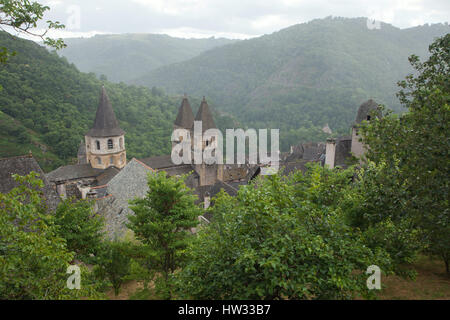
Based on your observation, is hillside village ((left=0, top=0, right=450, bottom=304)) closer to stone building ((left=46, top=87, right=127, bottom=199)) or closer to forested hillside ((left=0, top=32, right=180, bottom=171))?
stone building ((left=46, top=87, right=127, bottom=199))

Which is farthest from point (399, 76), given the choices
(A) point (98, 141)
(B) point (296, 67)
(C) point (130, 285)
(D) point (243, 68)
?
(C) point (130, 285)

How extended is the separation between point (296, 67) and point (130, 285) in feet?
465

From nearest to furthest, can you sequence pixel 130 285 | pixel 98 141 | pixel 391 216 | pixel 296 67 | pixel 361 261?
pixel 361 261, pixel 391 216, pixel 130 285, pixel 98 141, pixel 296 67

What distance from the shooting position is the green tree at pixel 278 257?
229 inches

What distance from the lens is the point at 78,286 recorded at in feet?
21.4

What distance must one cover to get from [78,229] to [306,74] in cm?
13629

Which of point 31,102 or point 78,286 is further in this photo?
point 31,102

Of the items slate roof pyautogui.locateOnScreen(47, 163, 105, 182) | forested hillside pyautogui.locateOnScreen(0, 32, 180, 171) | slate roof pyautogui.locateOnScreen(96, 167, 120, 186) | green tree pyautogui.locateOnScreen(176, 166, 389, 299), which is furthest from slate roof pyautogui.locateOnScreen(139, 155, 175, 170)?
green tree pyautogui.locateOnScreen(176, 166, 389, 299)

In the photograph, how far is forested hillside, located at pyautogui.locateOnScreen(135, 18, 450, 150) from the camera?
110750mm

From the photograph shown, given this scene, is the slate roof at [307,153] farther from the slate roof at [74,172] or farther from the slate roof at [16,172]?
the slate roof at [16,172]

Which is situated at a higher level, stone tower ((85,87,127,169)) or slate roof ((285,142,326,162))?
stone tower ((85,87,127,169))

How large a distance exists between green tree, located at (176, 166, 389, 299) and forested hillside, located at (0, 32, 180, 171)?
51.5 m

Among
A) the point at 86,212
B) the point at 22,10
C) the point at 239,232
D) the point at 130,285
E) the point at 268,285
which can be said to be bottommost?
the point at 130,285
